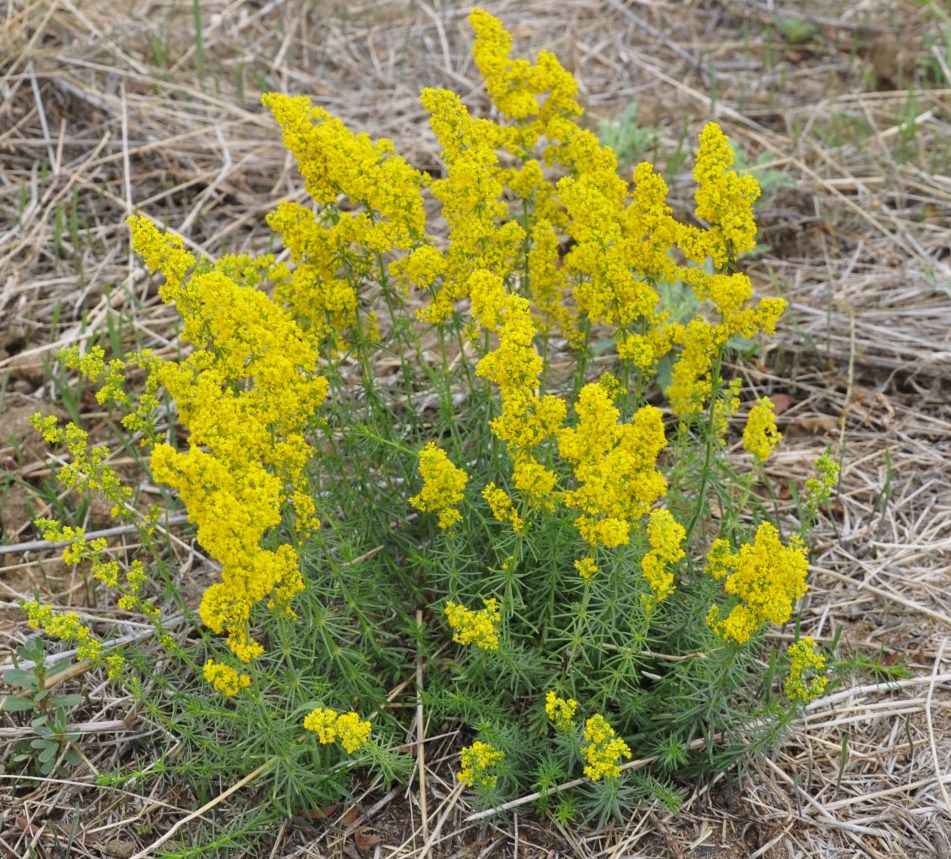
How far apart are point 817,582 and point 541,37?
18.5ft

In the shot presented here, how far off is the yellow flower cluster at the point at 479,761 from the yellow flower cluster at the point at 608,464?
0.83 metres

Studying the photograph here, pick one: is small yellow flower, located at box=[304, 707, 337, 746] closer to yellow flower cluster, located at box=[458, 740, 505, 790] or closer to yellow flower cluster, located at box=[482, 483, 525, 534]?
yellow flower cluster, located at box=[458, 740, 505, 790]

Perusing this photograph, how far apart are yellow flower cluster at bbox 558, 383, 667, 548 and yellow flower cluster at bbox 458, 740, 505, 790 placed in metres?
0.83

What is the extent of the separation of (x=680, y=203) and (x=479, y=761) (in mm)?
4611

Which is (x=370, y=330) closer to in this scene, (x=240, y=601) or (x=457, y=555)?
(x=457, y=555)

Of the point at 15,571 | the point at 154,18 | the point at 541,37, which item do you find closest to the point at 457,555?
the point at 15,571

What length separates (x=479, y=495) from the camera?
179 inches

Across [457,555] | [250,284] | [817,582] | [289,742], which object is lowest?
[817,582]

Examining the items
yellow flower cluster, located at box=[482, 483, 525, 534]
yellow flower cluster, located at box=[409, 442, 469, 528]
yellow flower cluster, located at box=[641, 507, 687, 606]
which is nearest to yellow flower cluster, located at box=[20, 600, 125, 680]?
yellow flower cluster, located at box=[409, 442, 469, 528]

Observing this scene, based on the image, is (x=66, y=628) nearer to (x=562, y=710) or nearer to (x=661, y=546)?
(x=562, y=710)

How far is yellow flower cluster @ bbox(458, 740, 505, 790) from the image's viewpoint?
11.9ft

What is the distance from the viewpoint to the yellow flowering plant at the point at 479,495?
11.4ft

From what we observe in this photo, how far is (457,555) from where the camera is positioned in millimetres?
4289

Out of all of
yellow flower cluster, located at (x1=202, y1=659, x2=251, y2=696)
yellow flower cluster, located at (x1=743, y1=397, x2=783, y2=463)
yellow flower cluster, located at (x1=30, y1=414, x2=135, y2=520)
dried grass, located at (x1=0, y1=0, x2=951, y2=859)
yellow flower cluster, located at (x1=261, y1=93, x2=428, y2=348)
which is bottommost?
dried grass, located at (x1=0, y1=0, x2=951, y2=859)
